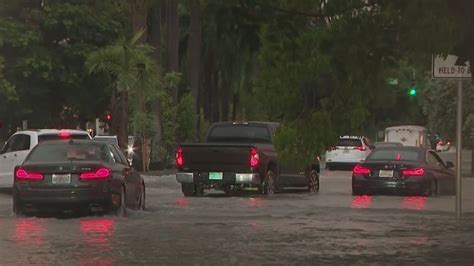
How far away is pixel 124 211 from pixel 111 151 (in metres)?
1.26

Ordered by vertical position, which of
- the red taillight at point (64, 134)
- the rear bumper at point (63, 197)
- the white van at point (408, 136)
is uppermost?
the white van at point (408, 136)

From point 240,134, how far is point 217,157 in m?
2.19

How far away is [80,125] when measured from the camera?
5900 cm

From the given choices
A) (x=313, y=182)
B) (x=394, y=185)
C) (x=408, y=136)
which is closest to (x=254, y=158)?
(x=394, y=185)

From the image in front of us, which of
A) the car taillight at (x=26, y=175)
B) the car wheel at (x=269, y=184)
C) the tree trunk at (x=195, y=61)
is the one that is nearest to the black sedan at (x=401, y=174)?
the car wheel at (x=269, y=184)

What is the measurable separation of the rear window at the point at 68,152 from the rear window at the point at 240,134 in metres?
7.47

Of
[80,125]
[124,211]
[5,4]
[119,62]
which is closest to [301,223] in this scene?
[124,211]

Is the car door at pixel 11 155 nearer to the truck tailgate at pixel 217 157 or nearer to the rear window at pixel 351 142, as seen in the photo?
the truck tailgate at pixel 217 157

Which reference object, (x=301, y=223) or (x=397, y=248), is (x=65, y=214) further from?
(x=397, y=248)

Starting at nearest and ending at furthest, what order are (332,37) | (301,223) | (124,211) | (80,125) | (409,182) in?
(332,37) < (301,223) < (124,211) < (409,182) < (80,125)

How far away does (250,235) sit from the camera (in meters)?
13.5

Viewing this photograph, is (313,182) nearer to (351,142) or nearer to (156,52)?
(156,52)

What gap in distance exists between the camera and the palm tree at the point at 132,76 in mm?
34188

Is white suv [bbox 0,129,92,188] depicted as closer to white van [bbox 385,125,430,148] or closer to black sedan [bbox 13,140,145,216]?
black sedan [bbox 13,140,145,216]
